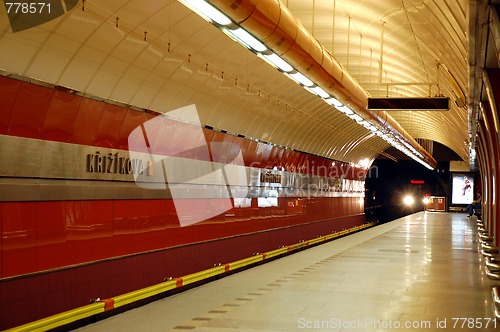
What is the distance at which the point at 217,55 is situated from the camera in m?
11.7

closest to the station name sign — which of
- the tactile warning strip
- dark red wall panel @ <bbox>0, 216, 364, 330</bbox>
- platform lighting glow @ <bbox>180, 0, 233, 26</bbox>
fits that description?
dark red wall panel @ <bbox>0, 216, 364, 330</bbox>

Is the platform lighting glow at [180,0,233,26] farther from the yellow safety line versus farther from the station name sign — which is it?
the yellow safety line

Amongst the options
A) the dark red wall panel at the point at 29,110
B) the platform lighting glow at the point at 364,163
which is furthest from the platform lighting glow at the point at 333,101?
the platform lighting glow at the point at 364,163

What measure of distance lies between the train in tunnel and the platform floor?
786 mm

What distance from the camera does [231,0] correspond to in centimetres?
584

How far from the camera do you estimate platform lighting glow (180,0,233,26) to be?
5.97 m

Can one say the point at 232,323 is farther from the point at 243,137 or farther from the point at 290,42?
the point at 243,137

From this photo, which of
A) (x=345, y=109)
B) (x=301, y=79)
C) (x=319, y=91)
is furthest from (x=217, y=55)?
(x=345, y=109)

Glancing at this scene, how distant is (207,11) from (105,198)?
399 cm

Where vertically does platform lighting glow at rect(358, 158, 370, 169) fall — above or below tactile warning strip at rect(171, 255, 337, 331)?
above

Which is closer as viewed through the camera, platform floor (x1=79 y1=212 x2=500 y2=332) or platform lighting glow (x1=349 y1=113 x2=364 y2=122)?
platform floor (x1=79 y1=212 x2=500 y2=332)

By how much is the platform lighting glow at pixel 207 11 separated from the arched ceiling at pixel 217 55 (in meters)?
2.14

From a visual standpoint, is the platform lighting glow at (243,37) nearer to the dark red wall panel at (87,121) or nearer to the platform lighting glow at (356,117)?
the dark red wall panel at (87,121)

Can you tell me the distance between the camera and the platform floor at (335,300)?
8.02 m
